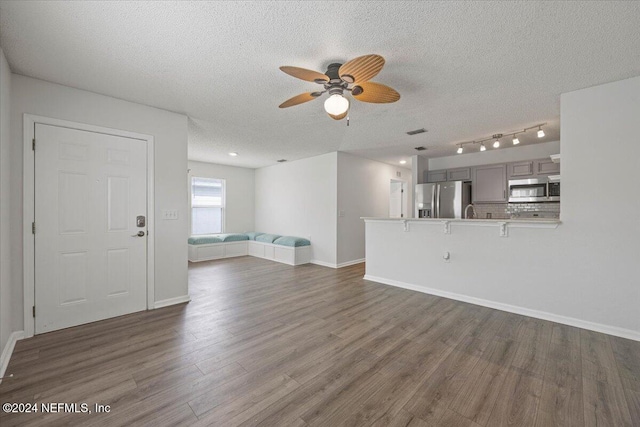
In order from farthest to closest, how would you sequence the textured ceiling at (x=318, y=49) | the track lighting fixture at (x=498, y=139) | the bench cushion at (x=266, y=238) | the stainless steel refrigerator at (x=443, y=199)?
1. the bench cushion at (x=266, y=238)
2. the stainless steel refrigerator at (x=443, y=199)
3. the track lighting fixture at (x=498, y=139)
4. the textured ceiling at (x=318, y=49)

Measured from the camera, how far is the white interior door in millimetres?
2605

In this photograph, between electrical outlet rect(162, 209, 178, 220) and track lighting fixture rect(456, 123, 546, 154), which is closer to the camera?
electrical outlet rect(162, 209, 178, 220)

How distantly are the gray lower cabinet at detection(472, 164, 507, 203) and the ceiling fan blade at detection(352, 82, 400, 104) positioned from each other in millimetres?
4005

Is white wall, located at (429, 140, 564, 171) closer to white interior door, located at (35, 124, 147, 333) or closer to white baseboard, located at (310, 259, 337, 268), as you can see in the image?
white baseboard, located at (310, 259, 337, 268)

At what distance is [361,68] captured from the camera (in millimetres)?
1957

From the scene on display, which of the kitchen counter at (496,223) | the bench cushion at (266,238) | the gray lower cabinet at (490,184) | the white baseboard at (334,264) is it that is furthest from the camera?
the bench cushion at (266,238)

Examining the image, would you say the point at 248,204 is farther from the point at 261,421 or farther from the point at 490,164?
the point at 261,421

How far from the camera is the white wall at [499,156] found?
4.85 metres

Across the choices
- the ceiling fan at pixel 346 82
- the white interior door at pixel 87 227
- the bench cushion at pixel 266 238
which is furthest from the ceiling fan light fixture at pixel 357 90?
the bench cushion at pixel 266 238

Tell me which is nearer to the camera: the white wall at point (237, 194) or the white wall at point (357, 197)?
the white wall at point (357, 197)

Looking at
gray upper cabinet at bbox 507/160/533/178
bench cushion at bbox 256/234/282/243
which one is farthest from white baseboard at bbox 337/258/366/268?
gray upper cabinet at bbox 507/160/533/178

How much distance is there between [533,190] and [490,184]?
2.38 ft

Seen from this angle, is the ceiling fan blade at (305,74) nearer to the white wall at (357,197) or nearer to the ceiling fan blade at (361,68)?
the ceiling fan blade at (361,68)

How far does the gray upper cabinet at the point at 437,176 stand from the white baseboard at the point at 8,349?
6.91 metres
